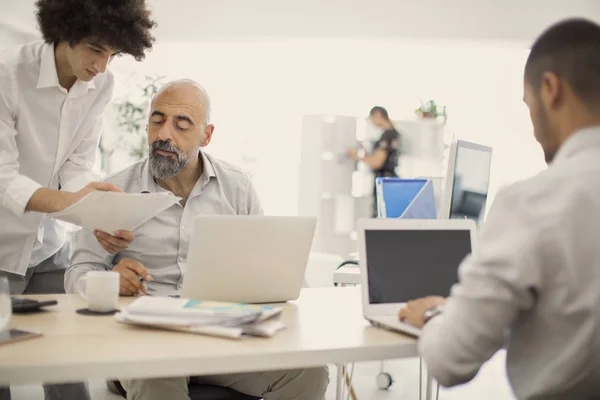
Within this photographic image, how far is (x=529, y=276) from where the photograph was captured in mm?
1107

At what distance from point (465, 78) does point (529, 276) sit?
817 cm

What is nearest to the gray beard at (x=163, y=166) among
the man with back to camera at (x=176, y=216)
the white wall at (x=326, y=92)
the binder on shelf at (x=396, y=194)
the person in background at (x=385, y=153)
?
the man with back to camera at (x=176, y=216)

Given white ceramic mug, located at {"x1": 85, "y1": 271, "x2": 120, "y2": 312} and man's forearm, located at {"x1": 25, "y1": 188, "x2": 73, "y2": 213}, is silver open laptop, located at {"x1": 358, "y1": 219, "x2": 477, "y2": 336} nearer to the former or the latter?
white ceramic mug, located at {"x1": 85, "y1": 271, "x2": 120, "y2": 312}

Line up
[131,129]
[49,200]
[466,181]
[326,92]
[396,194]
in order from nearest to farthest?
[49,200] → [466,181] → [396,194] → [131,129] → [326,92]

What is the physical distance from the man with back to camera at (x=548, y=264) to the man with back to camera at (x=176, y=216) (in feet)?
2.58

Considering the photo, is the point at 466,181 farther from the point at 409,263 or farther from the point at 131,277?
the point at 131,277

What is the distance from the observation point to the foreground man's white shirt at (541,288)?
1.10m

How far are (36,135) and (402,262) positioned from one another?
1.42 meters

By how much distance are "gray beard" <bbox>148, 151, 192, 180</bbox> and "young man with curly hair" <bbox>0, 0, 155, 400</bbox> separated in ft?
0.90

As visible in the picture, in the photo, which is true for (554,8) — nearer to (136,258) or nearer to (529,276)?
(136,258)

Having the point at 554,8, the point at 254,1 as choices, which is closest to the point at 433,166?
the point at 554,8

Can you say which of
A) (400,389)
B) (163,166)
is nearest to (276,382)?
(163,166)

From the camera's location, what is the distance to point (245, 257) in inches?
68.9

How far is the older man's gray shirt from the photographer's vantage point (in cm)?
214
